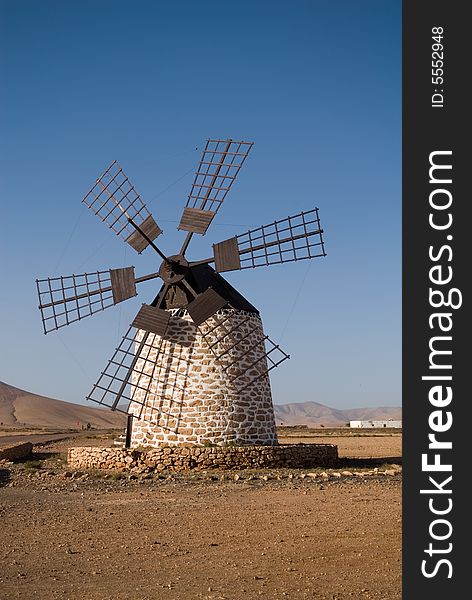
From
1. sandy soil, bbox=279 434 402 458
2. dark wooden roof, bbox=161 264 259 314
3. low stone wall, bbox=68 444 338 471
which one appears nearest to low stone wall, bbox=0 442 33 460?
low stone wall, bbox=68 444 338 471

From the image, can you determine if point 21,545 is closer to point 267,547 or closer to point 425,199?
point 267,547

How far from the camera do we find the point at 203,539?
10.9m

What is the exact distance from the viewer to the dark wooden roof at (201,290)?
71.4ft

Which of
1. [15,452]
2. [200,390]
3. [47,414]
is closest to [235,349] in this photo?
[200,390]

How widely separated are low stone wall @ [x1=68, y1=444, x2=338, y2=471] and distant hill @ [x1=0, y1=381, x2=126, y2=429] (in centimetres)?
7905

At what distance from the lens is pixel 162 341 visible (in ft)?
70.9

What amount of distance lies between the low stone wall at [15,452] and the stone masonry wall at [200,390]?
6777 millimetres

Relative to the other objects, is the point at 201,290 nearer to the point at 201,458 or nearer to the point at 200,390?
the point at 200,390

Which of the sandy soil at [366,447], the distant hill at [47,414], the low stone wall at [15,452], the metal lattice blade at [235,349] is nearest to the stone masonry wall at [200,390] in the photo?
the metal lattice blade at [235,349]

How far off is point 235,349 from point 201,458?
10.5ft

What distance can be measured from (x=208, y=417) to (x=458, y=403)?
575 inches

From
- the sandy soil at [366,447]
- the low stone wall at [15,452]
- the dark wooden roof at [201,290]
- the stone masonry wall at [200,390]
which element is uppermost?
the dark wooden roof at [201,290]

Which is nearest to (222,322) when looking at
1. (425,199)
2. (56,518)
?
(56,518)

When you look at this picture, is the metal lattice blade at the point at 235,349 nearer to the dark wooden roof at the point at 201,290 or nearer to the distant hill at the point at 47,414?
the dark wooden roof at the point at 201,290
